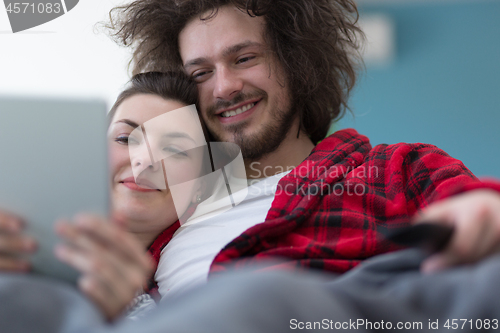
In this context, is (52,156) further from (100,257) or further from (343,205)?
(343,205)

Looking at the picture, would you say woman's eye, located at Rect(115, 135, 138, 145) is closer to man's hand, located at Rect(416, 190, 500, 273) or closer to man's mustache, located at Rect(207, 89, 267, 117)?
man's mustache, located at Rect(207, 89, 267, 117)

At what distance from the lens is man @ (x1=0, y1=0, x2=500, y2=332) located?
1.27ft

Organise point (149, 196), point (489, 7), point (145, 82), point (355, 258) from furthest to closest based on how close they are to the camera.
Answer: point (489, 7), point (145, 82), point (149, 196), point (355, 258)

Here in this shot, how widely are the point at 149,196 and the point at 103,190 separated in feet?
1.54

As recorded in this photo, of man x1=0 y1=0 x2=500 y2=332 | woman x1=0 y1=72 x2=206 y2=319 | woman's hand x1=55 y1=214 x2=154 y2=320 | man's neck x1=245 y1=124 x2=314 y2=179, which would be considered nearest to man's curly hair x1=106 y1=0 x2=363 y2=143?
man x1=0 y1=0 x2=500 y2=332

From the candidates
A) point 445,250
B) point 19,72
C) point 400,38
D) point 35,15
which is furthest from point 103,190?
point 400,38

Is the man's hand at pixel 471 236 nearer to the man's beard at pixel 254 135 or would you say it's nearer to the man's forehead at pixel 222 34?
the man's beard at pixel 254 135

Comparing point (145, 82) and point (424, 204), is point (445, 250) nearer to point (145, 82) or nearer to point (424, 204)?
point (424, 204)

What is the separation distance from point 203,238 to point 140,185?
0.19 m

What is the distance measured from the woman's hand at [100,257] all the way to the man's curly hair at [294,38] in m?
0.94

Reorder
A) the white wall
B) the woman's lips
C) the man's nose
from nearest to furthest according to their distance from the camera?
the woman's lips → the man's nose → the white wall

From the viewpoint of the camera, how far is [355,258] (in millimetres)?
774

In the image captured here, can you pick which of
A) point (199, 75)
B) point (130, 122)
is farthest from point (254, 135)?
point (130, 122)

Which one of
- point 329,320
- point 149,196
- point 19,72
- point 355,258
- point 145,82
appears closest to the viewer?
point 329,320
